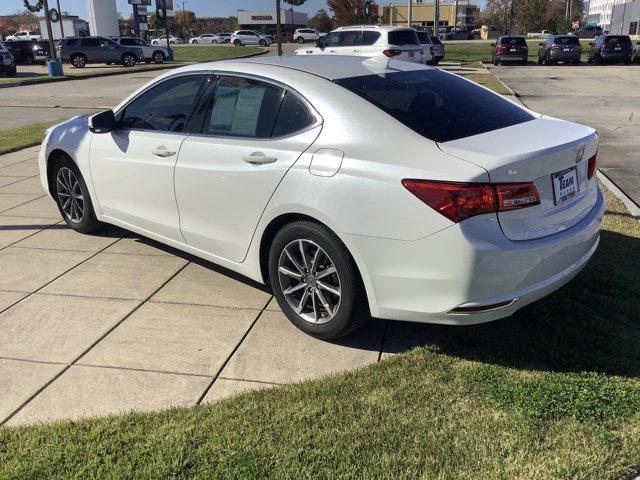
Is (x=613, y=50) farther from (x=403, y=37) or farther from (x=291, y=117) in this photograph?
(x=291, y=117)

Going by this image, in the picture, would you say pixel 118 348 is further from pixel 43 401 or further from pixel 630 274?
pixel 630 274

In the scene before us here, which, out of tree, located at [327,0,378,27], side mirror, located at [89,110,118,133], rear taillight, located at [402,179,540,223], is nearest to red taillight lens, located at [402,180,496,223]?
rear taillight, located at [402,179,540,223]

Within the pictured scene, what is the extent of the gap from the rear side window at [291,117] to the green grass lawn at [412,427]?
1.49 meters

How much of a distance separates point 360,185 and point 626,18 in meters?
93.7

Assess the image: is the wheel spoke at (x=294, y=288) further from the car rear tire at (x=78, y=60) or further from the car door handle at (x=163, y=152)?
the car rear tire at (x=78, y=60)

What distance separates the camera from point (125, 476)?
2.57 meters

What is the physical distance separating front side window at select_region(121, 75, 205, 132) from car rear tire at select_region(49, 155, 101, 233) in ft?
3.05

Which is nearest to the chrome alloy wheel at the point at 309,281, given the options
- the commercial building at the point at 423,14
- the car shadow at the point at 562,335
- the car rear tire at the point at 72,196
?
the car shadow at the point at 562,335

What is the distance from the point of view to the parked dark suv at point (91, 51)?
3609 centimetres

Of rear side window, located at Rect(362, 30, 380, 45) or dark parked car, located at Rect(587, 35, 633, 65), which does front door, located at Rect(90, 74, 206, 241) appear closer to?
rear side window, located at Rect(362, 30, 380, 45)

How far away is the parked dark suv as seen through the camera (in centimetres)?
3609

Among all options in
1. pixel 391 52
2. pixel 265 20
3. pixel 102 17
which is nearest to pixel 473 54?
pixel 391 52

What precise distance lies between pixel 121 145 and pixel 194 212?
3.33ft

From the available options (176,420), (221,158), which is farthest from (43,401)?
(221,158)
